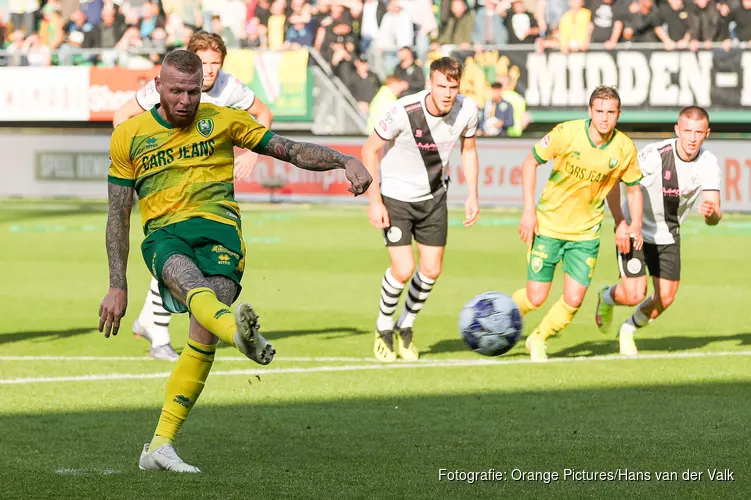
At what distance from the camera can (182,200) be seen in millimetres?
6711

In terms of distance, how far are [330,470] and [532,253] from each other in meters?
4.84

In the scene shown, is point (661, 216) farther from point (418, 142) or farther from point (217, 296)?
point (217, 296)

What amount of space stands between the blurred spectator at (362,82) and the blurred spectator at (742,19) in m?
7.90

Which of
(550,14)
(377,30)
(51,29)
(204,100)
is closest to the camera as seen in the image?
(204,100)

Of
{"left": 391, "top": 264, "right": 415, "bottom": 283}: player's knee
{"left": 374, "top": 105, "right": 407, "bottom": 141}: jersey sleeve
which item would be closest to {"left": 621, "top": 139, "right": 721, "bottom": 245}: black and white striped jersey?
{"left": 391, "top": 264, "right": 415, "bottom": 283}: player's knee

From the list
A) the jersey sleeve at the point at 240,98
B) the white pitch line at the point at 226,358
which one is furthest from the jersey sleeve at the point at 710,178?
the jersey sleeve at the point at 240,98

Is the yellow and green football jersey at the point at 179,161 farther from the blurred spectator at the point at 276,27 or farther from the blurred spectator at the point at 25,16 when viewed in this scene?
the blurred spectator at the point at 25,16

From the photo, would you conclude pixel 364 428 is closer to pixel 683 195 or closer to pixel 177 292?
pixel 177 292

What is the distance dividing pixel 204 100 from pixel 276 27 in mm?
22344

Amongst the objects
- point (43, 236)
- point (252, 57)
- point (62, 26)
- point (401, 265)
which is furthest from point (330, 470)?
point (62, 26)

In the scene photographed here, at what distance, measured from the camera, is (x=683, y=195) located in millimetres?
11430

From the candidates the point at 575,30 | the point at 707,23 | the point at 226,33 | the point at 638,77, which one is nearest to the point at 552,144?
the point at 638,77

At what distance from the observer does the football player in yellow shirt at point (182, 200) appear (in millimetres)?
6531

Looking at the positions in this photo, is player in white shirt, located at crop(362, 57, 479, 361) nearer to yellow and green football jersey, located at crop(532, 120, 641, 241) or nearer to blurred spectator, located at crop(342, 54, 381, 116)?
yellow and green football jersey, located at crop(532, 120, 641, 241)
